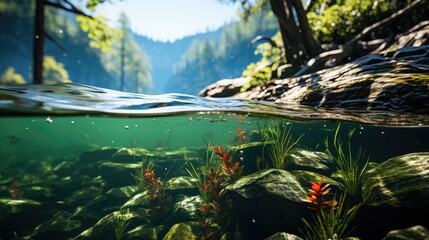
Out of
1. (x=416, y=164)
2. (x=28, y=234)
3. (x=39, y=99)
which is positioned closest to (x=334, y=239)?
(x=416, y=164)

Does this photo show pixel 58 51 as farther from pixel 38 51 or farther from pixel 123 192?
pixel 123 192

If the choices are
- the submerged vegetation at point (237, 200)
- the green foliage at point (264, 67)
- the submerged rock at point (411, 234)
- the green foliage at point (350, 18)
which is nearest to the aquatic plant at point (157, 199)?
the submerged vegetation at point (237, 200)

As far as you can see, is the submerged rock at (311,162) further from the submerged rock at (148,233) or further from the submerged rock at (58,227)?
the submerged rock at (58,227)

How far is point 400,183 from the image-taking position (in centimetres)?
534

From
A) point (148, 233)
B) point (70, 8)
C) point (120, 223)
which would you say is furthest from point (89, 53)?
point (148, 233)

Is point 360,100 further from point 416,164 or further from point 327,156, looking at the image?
point 327,156

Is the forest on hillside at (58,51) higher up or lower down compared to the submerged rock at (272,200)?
higher up

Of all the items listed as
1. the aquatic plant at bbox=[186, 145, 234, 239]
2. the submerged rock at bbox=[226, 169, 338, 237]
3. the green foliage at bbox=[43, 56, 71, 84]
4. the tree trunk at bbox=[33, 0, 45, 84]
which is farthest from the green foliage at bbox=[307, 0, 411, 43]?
the green foliage at bbox=[43, 56, 71, 84]

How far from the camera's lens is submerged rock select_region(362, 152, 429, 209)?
4957 millimetres

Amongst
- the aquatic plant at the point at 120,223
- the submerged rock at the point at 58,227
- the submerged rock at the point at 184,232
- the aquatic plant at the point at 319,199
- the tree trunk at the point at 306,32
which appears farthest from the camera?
the tree trunk at the point at 306,32

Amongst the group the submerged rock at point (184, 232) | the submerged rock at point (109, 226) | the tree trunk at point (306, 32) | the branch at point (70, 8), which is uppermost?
the branch at point (70, 8)

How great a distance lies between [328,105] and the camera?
724cm

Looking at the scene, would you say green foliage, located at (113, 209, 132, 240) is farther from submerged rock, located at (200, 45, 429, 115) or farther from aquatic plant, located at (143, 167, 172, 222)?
submerged rock, located at (200, 45, 429, 115)

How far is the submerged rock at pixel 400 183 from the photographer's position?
496cm
